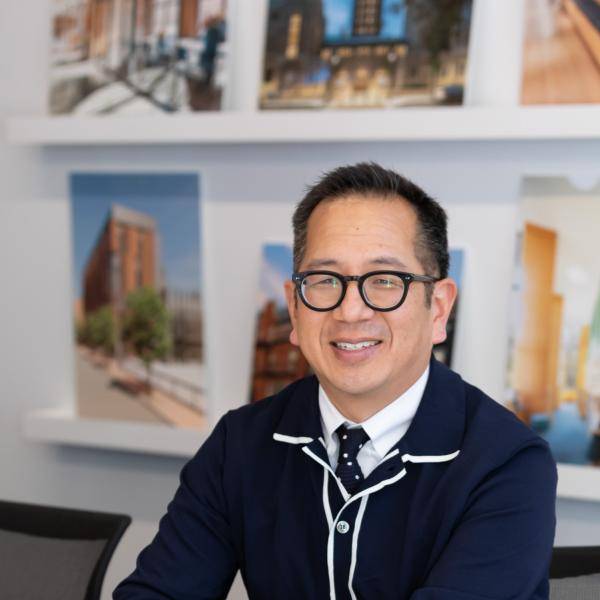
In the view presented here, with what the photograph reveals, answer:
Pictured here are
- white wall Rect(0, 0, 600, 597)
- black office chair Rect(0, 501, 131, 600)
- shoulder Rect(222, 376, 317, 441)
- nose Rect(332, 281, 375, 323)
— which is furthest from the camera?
white wall Rect(0, 0, 600, 597)

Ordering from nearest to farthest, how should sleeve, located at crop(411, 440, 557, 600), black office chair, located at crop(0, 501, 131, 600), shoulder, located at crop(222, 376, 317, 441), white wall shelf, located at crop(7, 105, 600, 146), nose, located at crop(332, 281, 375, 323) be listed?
sleeve, located at crop(411, 440, 557, 600) → nose, located at crop(332, 281, 375, 323) → shoulder, located at crop(222, 376, 317, 441) → black office chair, located at crop(0, 501, 131, 600) → white wall shelf, located at crop(7, 105, 600, 146)

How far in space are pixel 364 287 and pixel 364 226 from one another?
0.33 feet

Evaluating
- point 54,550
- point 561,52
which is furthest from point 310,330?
point 561,52

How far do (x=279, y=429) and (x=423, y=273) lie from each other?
1.25 feet

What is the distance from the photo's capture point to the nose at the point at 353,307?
170cm

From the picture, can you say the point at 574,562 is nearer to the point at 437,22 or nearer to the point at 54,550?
the point at 54,550

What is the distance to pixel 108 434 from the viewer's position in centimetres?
332

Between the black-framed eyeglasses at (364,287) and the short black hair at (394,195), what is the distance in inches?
2.6

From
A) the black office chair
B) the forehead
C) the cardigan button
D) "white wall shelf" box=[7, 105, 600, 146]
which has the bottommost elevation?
the black office chair

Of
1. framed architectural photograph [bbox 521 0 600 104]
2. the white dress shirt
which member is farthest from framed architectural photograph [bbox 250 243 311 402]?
the white dress shirt

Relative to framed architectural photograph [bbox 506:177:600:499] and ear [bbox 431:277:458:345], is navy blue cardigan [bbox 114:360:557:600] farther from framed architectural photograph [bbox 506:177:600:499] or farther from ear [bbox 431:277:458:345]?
framed architectural photograph [bbox 506:177:600:499]

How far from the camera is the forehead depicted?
1.72m

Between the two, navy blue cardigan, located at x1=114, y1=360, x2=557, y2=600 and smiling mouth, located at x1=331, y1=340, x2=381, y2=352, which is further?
smiling mouth, located at x1=331, y1=340, x2=381, y2=352

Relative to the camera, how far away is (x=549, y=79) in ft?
9.00
